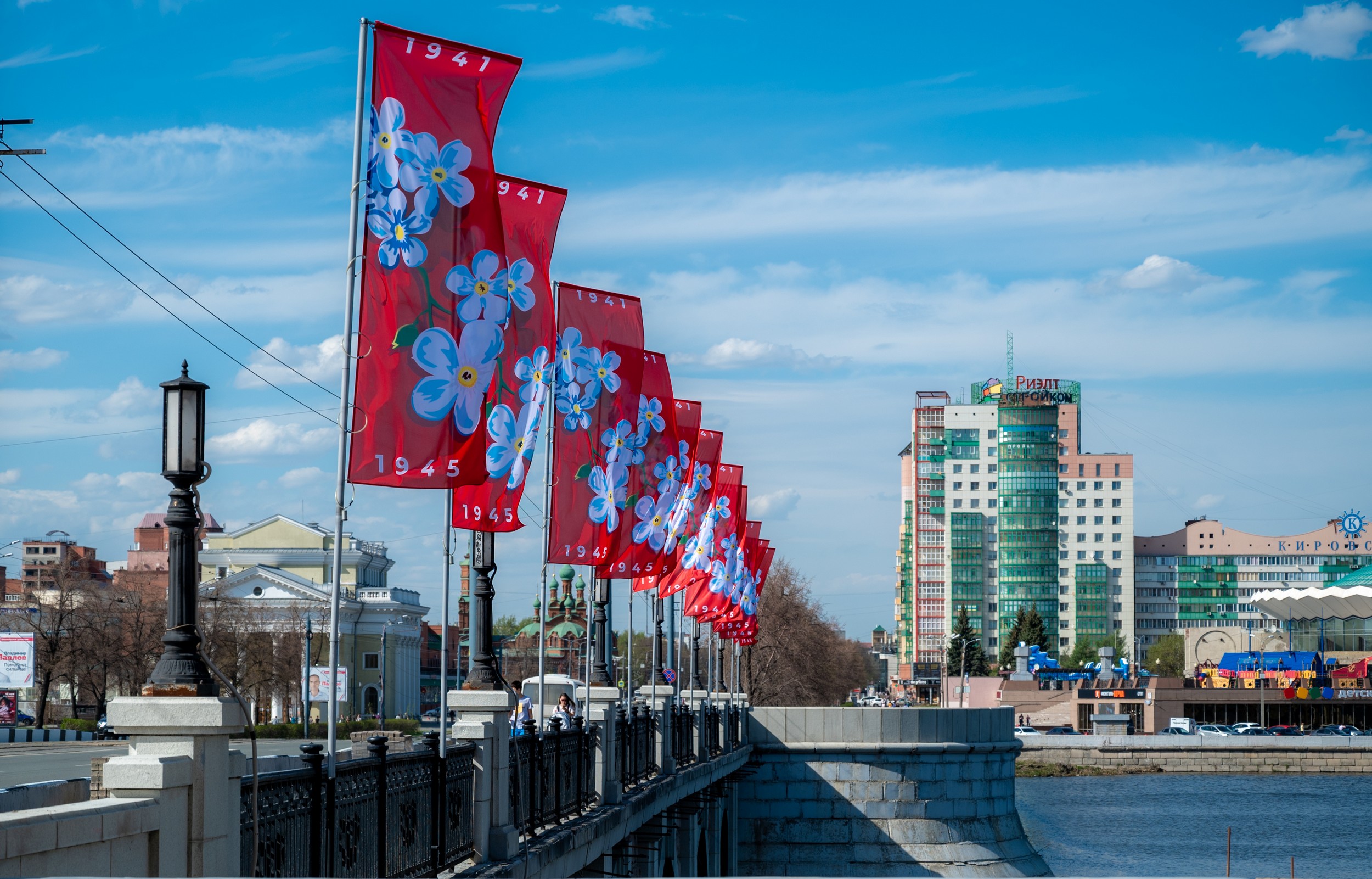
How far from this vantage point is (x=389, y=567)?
367ft

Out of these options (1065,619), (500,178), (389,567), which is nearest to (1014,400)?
(1065,619)

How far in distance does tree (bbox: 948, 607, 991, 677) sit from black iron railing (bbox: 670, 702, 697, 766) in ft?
435

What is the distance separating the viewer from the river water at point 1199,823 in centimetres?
5919

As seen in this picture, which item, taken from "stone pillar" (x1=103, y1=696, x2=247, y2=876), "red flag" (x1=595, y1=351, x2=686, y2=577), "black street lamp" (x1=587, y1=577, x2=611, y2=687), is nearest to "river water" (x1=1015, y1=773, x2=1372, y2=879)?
"black street lamp" (x1=587, y1=577, x2=611, y2=687)

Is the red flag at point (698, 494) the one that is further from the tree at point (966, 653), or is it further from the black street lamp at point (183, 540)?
the tree at point (966, 653)

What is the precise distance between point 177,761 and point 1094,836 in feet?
217

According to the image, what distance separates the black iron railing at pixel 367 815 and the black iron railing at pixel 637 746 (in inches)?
334

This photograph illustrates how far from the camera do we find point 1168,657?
171 meters

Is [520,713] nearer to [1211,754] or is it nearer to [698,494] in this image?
[698,494]

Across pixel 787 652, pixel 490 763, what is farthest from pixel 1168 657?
pixel 490 763

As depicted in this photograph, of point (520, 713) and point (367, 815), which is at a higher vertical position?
point (367, 815)

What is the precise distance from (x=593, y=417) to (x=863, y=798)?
90.7ft

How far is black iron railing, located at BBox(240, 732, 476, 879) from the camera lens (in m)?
8.64

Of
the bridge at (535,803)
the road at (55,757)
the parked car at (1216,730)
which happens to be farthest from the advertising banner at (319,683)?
the parked car at (1216,730)
